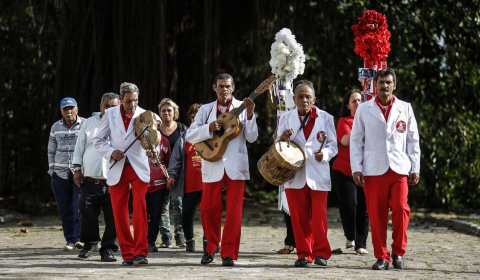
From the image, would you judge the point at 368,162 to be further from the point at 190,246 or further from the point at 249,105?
the point at 190,246

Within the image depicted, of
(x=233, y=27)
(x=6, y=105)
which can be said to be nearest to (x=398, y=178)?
(x=233, y=27)

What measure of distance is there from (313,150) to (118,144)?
2004mm

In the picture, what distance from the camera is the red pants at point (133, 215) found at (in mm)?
7238

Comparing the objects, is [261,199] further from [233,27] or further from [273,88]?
[273,88]

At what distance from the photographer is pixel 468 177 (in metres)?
15.4

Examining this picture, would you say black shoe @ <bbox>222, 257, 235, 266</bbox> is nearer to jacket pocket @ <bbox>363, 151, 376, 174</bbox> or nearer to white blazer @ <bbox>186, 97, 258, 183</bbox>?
white blazer @ <bbox>186, 97, 258, 183</bbox>

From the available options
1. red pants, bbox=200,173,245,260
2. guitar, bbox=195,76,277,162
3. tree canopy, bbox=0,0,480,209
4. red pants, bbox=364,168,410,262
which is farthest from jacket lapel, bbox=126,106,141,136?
tree canopy, bbox=0,0,480,209

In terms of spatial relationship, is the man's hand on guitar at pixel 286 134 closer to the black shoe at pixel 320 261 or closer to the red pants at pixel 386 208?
the red pants at pixel 386 208

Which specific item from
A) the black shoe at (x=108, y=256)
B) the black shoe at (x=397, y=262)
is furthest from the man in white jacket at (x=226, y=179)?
the black shoe at (x=397, y=262)

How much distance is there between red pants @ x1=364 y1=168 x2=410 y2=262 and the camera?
22.7ft

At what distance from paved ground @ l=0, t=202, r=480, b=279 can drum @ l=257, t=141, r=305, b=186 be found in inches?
35.2

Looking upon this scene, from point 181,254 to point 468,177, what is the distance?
900cm

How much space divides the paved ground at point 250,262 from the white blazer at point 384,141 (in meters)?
1.00

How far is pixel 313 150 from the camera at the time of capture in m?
7.30
